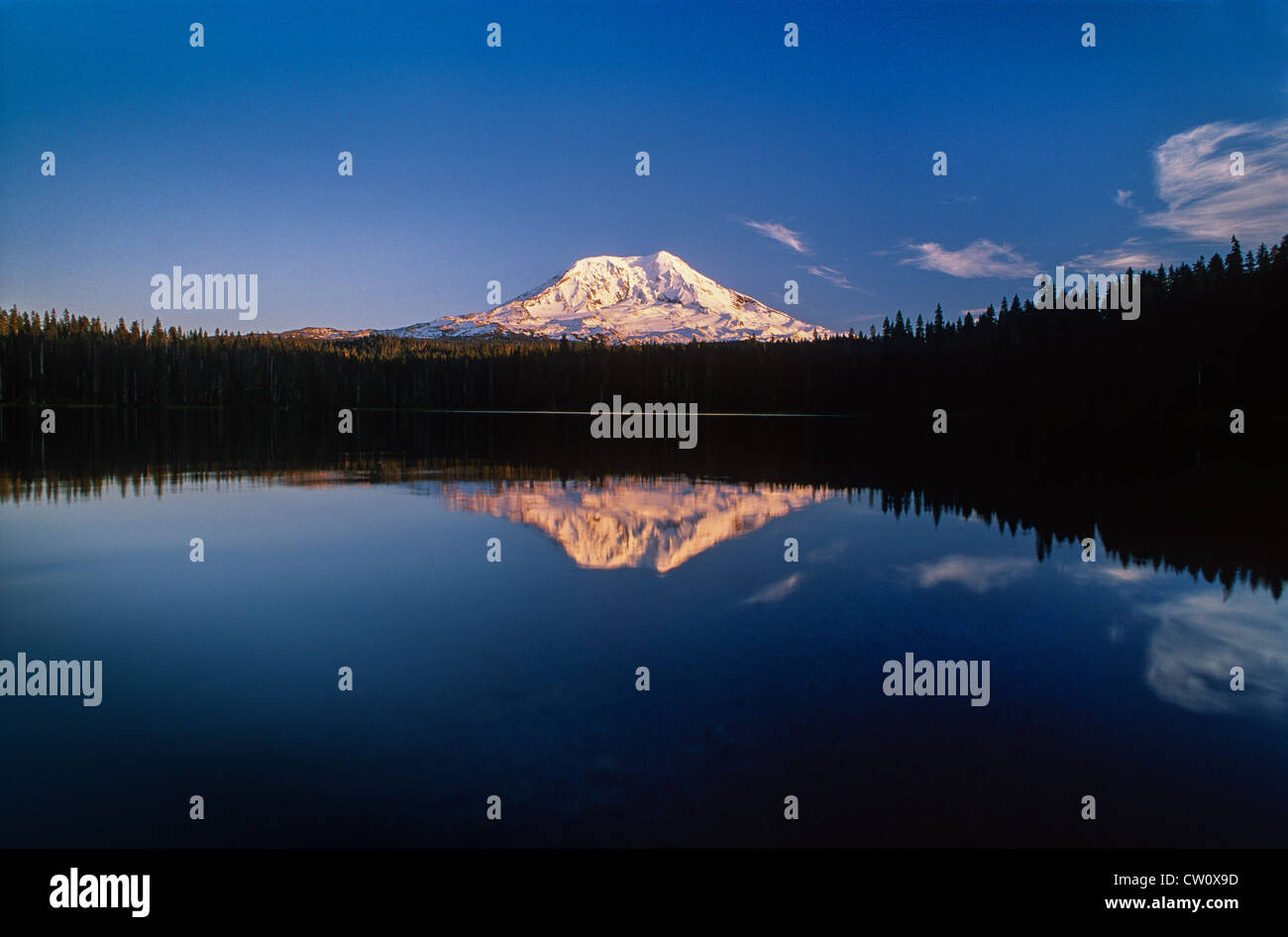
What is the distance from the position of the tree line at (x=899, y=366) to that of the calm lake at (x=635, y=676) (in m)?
88.6

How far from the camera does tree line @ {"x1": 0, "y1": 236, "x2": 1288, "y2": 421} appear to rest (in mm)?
93375

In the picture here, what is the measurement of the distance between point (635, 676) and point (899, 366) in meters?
152

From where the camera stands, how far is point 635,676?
36.9 ft

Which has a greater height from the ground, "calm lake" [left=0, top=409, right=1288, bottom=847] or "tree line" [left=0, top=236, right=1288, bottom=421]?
"tree line" [left=0, top=236, right=1288, bottom=421]

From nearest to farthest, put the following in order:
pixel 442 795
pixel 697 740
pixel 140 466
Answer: pixel 442 795
pixel 697 740
pixel 140 466

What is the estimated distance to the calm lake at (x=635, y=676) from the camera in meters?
7.64

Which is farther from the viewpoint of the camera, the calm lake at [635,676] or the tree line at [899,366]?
the tree line at [899,366]

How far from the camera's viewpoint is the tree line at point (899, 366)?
93.4m

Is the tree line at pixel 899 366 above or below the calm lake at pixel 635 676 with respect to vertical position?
above

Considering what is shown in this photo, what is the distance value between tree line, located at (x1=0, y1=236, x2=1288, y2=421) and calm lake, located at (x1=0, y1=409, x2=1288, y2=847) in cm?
8861

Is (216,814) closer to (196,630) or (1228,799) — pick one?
(196,630)
